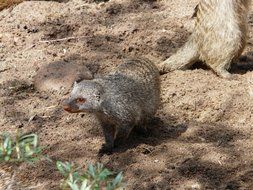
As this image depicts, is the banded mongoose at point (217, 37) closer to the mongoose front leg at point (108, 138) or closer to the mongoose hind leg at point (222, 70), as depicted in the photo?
the mongoose hind leg at point (222, 70)

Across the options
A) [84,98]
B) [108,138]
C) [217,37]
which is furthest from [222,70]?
[84,98]

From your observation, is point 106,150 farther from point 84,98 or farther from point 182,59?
point 182,59

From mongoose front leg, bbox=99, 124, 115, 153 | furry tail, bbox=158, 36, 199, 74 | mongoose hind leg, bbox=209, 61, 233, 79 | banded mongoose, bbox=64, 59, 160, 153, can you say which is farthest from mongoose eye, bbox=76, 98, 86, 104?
mongoose hind leg, bbox=209, 61, 233, 79

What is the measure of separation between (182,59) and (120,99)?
41.9 inches

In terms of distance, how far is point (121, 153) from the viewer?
3.34 metres

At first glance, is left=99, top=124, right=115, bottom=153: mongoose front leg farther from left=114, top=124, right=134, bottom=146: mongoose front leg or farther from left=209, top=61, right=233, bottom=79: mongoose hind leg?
left=209, top=61, right=233, bottom=79: mongoose hind leg

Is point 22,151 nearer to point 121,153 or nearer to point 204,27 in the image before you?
point 121,153

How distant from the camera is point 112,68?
4.25m

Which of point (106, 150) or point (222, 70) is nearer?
point (106, 150)

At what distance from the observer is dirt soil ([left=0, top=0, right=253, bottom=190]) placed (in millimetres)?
3184

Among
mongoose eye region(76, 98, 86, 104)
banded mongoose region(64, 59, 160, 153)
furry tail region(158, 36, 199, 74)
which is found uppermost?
mongoose eye region(76, 98, 86, 104)

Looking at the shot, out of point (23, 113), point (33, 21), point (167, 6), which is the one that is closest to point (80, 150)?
point (23, 113)

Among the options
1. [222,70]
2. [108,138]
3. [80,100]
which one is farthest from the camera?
[222,70]

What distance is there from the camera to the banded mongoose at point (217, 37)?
421cm
